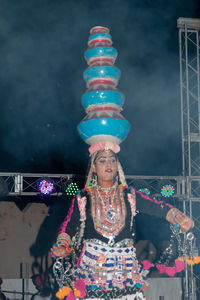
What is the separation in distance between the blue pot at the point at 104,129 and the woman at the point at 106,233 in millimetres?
108

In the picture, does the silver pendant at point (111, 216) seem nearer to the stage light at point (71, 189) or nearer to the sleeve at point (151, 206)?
the sleeve at point (151, 206)

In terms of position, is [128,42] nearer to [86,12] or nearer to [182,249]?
[86,12]

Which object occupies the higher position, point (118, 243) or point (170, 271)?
point (118, 243)

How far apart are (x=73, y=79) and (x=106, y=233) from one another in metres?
7.23

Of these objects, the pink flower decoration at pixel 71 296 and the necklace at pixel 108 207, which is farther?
the necklace at pixel 108 207

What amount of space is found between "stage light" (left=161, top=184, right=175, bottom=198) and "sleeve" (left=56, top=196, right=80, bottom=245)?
19.6 feet

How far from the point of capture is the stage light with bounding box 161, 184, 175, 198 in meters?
9.23

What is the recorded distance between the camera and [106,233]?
3.29 m

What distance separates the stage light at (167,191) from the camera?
9227mm

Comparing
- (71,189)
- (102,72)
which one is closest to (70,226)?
(102,72)

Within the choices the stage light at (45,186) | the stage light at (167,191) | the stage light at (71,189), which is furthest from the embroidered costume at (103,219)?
the stage light at (167,191)

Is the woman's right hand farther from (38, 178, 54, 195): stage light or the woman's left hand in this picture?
(38, 178, 54, 195): stage light

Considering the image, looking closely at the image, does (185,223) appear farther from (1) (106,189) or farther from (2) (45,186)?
(2) (45,186)

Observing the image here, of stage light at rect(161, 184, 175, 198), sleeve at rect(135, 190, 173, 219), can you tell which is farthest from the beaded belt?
stage light at rect(161, 184, 175, 198)
